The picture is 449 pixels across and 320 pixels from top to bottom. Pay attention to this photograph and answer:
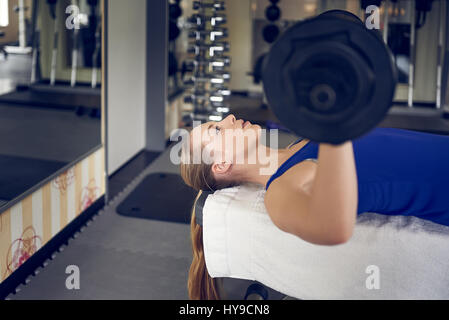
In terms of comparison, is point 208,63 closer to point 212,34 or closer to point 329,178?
point 212,34

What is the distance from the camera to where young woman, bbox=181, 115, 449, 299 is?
3.06 ft

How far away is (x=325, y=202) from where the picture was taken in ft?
3.10

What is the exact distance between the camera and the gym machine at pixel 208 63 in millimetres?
3333

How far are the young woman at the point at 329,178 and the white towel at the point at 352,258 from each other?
8cm

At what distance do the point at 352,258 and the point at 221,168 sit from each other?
19.5 inches

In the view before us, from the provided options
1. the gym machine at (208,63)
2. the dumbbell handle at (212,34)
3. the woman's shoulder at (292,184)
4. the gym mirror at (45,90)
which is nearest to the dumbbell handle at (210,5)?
the gym machine at (208,63)

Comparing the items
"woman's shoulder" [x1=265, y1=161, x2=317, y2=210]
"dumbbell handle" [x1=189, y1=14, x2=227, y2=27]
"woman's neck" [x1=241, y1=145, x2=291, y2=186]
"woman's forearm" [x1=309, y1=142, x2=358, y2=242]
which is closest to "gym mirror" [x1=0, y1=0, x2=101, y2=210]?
"dumbbell handle" [x1=189, y1=14, x2=227, y2=27]

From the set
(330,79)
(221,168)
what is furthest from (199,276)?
(330,79)

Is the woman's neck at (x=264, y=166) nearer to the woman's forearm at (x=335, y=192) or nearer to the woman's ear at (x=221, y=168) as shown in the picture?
the woman's ear at (x=221, y=168)

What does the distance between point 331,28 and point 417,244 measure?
0.78 metres

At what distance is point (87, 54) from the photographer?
2846 millimetres

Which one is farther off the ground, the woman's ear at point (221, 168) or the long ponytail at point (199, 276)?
the woman's ear at point (221, 168)
